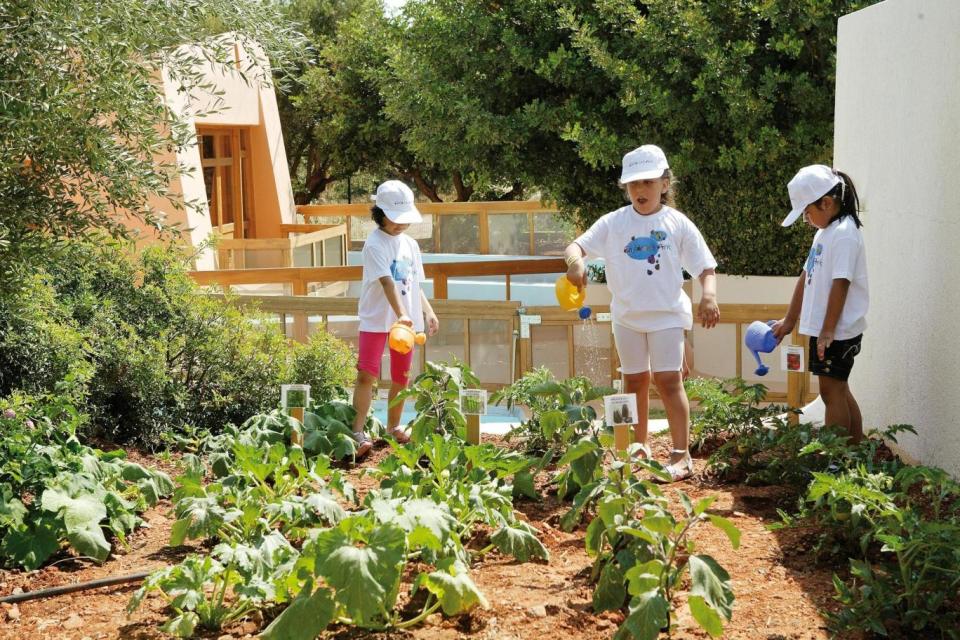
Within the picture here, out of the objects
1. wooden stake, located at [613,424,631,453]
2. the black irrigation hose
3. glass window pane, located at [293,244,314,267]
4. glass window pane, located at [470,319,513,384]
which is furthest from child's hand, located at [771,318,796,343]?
glass window pane, located at [293,244,314,267]

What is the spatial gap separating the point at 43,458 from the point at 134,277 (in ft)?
8.25

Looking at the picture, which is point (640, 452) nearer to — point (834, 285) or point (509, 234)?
point (834, 285)

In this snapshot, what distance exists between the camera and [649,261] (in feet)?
16.9

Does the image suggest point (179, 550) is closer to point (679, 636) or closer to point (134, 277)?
point (679, 636)

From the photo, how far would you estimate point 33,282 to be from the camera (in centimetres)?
566

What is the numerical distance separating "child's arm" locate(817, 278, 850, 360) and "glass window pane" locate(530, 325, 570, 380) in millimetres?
3705

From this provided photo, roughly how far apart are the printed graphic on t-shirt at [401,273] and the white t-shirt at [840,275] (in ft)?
6.59

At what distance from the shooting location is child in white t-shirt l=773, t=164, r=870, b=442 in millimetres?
4949

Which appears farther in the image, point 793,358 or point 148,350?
point 148,350

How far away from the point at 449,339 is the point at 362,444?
2901mm

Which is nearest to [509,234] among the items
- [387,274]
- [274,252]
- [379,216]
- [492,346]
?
[274,252]

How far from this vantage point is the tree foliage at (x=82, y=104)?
14.2 ft

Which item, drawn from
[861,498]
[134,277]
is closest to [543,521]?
[861,498]

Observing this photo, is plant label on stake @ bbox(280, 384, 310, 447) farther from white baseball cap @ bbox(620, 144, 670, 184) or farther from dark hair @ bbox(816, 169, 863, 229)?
dark hair @ bbox(816, 169, 863, 229)
